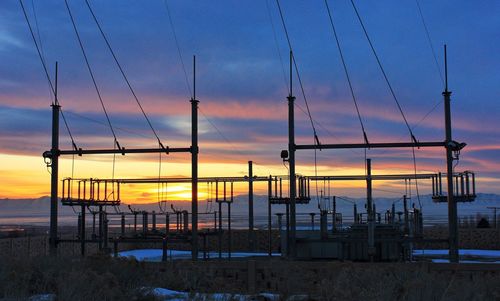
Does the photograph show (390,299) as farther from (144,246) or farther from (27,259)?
(144,246)

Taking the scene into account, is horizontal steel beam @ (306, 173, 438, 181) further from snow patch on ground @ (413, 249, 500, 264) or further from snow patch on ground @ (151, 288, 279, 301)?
snow patch on ground @ (151, 288, 279, 301)

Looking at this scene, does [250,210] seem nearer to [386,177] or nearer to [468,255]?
[386,177]

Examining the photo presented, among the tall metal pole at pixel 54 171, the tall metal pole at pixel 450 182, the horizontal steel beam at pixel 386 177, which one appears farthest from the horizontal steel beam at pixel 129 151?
the tall metal pole at pixel 450 182

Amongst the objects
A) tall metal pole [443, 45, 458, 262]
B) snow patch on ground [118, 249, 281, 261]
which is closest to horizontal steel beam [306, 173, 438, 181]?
tall metal pole [443, 45, 458, 262]

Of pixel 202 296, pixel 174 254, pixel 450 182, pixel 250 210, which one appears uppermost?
pixel 450 182

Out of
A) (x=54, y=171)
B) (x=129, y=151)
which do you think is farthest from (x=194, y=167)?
(x=54, y=171)

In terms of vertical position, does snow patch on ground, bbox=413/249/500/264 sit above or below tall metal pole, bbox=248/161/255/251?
below

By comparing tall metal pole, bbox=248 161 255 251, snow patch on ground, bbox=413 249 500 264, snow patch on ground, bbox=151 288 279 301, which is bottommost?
snow patch on ground, bbox=413 249 500 264

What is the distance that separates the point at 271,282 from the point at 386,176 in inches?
512

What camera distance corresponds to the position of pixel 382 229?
966 inches

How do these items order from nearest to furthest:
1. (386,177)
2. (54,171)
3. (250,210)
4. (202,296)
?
1. (202,296)
2. (54,171)
3. (386,177)
4. (250,210)

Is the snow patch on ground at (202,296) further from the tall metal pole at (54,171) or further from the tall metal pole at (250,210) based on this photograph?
the tall metal pole at (250,210)

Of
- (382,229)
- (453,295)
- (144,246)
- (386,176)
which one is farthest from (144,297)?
(144,246)

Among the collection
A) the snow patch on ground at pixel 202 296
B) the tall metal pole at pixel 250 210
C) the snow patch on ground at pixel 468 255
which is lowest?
the snow patch on ground at pixel 468 255
